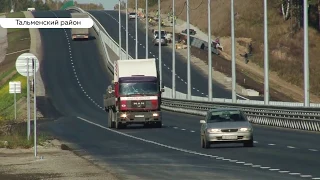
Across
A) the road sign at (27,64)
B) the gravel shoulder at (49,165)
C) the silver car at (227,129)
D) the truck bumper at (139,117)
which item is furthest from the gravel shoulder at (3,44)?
the road sign at (27,64)

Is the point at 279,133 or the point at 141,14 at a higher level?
the point at 141,14

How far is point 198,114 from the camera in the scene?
254 ft

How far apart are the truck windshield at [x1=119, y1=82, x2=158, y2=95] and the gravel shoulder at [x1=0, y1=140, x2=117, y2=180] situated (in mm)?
17808

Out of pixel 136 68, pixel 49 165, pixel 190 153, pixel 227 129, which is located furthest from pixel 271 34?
pixel 49 165

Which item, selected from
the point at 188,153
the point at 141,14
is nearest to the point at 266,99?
A: the point at 188,153

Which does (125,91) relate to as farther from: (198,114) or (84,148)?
(198,114)

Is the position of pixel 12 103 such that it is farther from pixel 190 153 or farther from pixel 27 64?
pixel 27 64

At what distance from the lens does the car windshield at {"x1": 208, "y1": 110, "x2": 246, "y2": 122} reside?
120 feet

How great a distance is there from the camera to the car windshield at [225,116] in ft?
120

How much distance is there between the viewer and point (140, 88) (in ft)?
181

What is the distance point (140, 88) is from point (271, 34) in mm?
96860

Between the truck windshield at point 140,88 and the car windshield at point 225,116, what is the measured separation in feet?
59.5

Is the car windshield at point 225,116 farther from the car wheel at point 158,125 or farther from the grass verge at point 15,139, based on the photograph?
the car wheel at point 158,125

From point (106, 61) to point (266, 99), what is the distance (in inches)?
Answer: 2712
